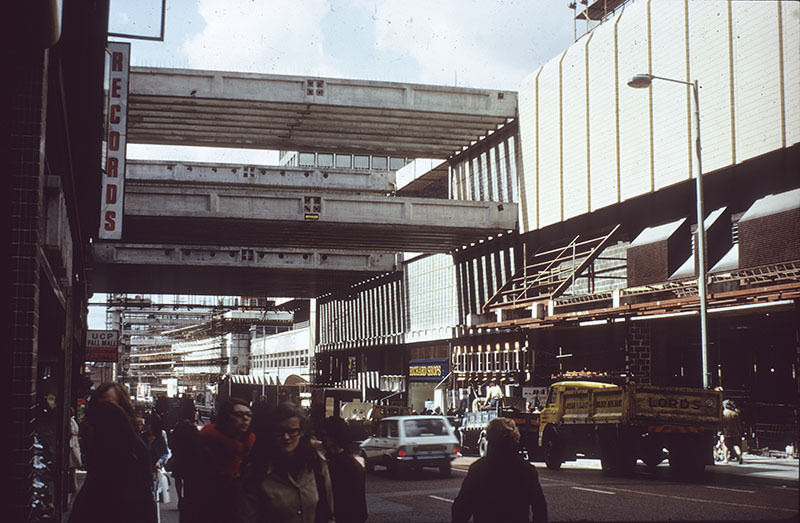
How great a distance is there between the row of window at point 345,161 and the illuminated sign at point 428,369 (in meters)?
37.8

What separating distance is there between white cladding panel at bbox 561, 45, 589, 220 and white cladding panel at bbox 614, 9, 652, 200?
310cm

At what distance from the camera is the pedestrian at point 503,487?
579 centimetres

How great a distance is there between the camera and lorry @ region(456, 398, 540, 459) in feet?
85.6

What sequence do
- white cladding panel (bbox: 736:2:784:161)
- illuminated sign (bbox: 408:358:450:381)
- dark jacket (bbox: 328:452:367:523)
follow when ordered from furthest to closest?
illuminated sign (bbox: 408:358:450:381)
white cladding panel (bbox: 736:2:784:161)
dark jacket (bbox: 328:452:367:523)

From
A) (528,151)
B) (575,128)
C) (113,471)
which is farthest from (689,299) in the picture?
(528,151)

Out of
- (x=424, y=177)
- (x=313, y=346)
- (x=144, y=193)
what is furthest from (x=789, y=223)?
(x=313, y=346)

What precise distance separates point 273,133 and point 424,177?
12.7m

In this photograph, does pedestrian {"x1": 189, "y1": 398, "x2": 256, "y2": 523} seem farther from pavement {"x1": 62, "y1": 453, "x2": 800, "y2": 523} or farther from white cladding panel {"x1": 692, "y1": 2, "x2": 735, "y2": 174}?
white cladding panel {"x1": 692, "y1": 2, "x2": 735, "y2": 174}

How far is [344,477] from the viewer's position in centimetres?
682

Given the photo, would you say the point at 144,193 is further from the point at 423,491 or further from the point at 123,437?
the point at 123,437

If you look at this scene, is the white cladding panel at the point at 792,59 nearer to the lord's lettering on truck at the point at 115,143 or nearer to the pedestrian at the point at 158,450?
the pedestrian at the point at 158,450

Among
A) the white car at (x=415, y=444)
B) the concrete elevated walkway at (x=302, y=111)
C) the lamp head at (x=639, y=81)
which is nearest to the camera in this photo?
the lamp head at (x=639, y=81)

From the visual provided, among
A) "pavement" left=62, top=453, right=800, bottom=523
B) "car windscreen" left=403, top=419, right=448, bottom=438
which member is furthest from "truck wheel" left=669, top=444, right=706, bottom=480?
"car windscreen" left=403, top=419, right=448, bottom=438

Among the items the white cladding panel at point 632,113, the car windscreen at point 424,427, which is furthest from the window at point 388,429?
the white cladding panel at point 632,113
